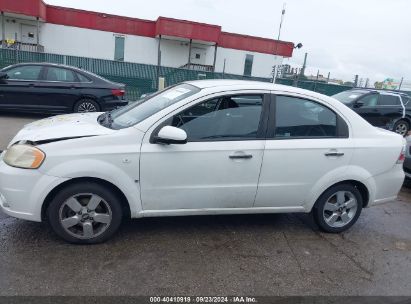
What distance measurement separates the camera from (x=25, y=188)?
3.05 m

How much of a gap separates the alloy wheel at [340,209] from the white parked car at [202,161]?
12 millimetres

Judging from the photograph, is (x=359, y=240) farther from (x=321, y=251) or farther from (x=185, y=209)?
(x=185, y=209)

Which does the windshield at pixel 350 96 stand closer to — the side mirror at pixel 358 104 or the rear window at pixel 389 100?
the side mirror at pixel 358 104

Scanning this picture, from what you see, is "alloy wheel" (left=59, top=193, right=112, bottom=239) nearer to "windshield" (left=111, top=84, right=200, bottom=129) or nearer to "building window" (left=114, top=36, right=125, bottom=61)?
"windshield" (left=111, top=84, right=200, bottom=129)

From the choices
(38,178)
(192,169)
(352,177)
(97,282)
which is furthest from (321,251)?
(38,178)

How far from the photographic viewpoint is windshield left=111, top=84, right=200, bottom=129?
348cm

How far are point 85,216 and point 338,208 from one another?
8.99 feet

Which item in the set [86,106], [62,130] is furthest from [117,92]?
[62,130]

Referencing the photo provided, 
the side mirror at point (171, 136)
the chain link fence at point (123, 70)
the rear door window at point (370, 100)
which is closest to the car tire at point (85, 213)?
the side mirror at point (171, 136)

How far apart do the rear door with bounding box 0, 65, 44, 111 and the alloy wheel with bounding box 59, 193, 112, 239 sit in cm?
666

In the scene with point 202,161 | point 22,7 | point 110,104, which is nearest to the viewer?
point 202,161

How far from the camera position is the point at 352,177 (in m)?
3.86

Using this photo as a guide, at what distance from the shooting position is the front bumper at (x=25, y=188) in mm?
3037

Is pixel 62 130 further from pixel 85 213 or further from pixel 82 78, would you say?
pixel 82 78
